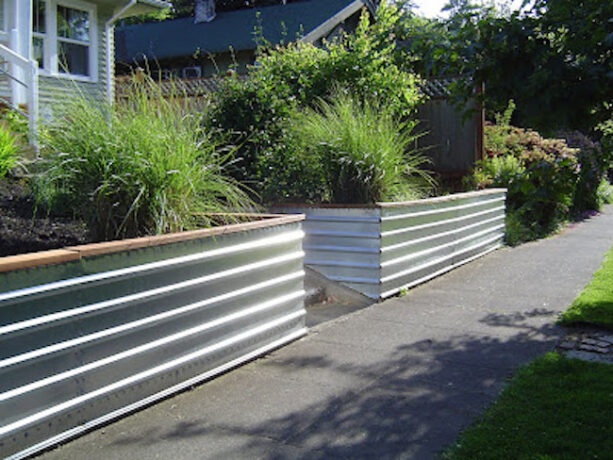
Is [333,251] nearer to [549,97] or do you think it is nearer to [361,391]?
[361,391]

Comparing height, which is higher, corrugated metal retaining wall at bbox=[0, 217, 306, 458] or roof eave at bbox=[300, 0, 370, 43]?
roof eave at bbox=[300, 0, 370, 43]

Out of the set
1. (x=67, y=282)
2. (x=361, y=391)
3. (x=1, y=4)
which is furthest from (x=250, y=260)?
(x=1, y=4)

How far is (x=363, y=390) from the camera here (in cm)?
444

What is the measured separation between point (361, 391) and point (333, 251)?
2.91 meters

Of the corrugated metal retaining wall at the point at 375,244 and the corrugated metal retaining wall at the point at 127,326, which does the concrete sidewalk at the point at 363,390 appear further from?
the corrugated metal retaining wall at the point at 375,244

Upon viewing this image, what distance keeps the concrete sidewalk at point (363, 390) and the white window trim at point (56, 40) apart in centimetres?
1163

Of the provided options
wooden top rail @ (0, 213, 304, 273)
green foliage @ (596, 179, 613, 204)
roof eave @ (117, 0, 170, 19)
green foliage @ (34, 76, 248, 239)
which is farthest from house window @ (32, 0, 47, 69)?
green foliage @ (596, 179, 613, 204)

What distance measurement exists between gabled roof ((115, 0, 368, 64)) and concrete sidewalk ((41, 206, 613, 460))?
2039cm

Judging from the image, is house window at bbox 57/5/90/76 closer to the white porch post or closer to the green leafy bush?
the white porch post

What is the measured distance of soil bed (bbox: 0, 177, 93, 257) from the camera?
5.41 meters

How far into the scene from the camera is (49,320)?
3396mm

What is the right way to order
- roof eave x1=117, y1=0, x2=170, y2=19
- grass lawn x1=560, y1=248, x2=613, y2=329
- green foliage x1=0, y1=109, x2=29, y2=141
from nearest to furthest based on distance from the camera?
grass lawn x1=560, y1=248, x2=613, y2=329, green foliage x1=0, y1=109, x2=29, y2=141, roof eave x1=117, y1=0, x2=170, y2=19

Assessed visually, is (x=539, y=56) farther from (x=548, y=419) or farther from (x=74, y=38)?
(x=74, y=38)

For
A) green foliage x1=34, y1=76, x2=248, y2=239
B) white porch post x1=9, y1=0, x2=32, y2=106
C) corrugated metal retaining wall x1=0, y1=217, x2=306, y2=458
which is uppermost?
white porch post x1=9, y1=0, x2=32, y2=106
